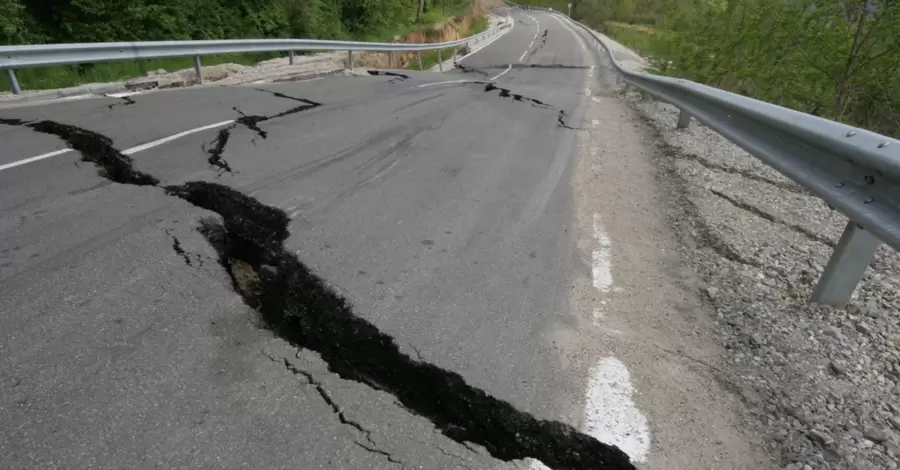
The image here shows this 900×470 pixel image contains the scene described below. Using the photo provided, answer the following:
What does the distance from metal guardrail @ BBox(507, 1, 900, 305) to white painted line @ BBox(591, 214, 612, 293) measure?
1162 millimetres

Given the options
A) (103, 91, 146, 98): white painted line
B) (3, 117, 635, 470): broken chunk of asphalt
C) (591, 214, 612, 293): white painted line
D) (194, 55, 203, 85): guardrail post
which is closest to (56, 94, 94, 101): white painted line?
(103, 91, 146, 98): white painted line

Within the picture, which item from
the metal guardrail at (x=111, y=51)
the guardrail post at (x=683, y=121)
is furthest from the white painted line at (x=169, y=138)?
the guardrail post at (x=683, y=121)

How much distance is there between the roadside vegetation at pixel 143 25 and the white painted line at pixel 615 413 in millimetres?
10207

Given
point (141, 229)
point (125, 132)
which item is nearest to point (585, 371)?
point (141, 229)

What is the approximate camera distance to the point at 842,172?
259cm

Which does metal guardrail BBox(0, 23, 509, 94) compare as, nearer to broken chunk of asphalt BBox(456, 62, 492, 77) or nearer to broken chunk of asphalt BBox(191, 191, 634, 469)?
broken chunk of asphalt BBox(191, 191, 634, 469)

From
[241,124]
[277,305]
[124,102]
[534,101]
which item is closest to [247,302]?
[277,305]

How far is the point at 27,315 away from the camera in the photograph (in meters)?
2.36

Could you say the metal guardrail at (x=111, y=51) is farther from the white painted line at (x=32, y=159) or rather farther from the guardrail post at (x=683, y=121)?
the guardrail post at (x=683, y=121)

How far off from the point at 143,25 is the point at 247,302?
40.5 ft

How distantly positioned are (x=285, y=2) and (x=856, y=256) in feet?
57.8

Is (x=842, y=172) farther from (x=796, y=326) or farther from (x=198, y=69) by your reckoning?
(x=198, y=69)

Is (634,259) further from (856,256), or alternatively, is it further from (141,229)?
(141,229)

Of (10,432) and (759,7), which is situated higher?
(759,7)
